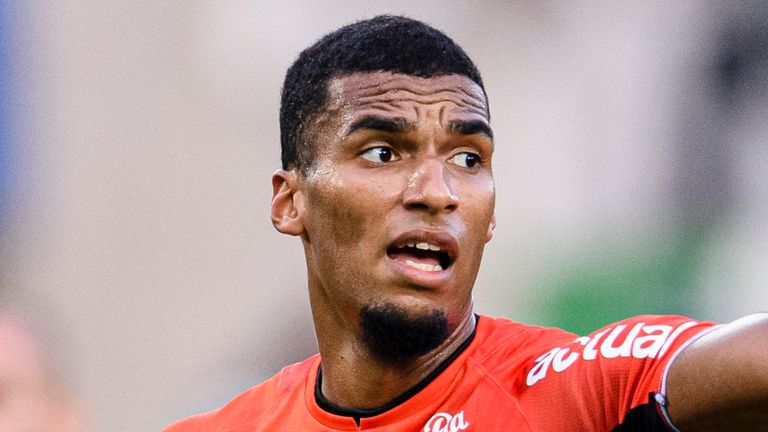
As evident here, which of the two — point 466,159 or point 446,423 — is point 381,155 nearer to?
point 466,159

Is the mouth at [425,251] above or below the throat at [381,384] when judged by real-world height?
above

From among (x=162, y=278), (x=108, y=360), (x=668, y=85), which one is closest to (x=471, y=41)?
(x=668, y=85)

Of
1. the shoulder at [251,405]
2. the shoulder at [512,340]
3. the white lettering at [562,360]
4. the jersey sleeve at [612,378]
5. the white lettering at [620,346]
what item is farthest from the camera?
the shoulder at [251,405]

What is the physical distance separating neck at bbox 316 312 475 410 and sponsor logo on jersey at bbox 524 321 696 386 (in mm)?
421

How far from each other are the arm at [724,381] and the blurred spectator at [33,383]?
13.2 ft

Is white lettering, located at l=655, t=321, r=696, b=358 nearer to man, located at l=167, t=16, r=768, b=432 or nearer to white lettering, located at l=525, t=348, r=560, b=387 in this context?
man, located at l=167, t=16, r=768, b=432

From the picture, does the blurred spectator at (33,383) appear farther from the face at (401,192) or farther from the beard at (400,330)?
the beard at (400,330)

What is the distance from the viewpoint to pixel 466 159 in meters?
3.59

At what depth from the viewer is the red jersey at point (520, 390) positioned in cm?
276

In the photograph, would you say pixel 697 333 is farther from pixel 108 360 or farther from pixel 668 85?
pixel 108 360

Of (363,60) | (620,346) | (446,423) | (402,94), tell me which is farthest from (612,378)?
(363,60)

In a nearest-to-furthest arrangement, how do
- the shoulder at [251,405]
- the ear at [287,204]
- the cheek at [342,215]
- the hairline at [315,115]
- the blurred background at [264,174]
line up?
the cheek at [342,215] < the hairline at [315,115] < the ear at [287,204] < the shoulder at [251,405] < the blurred background at [264,174]

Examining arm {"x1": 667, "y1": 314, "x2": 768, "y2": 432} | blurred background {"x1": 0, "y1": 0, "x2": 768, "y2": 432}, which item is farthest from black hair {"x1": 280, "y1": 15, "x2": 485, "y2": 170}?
blurred background {"x1": 0, "y1": 0, "x2": 768, "y2": 432}

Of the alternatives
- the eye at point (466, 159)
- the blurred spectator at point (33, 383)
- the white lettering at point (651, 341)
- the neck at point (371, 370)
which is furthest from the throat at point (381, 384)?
the blurred spectator at point (33, 383)
